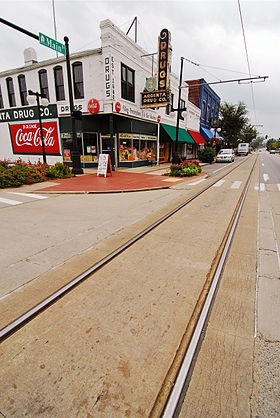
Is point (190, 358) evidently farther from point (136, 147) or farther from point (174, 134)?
point (174, 134)

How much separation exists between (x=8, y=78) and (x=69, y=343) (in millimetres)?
23464

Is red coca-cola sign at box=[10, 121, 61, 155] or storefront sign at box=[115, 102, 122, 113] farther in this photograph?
red coca-cola sign at box=[10, 121, 61, 155]

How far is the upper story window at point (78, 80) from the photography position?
49.1ft

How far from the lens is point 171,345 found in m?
2.06

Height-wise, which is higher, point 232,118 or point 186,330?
point 232,118

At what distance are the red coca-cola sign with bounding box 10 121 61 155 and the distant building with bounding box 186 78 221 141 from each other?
25059 mm

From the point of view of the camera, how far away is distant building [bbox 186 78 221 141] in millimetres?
34969

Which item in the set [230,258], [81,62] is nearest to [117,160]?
[81,62]

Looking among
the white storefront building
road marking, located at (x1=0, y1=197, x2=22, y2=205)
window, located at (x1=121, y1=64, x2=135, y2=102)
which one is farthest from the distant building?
road marking, located at (x1=0, y1=197, x2=22, y2=205)

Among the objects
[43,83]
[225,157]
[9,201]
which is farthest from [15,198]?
[225,157]

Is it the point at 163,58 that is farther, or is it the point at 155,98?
the point at 155,98

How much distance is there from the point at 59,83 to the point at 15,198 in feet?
39.7

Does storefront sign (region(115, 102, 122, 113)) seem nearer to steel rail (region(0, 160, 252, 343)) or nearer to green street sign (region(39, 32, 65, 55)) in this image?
green street sign (region(39, 32, 65, 55))

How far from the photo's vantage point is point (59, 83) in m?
16.2
